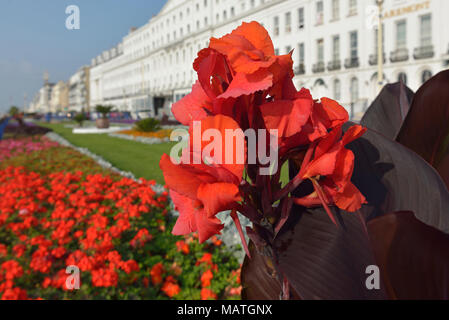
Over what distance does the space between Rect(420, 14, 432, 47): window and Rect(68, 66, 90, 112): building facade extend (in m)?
71.8

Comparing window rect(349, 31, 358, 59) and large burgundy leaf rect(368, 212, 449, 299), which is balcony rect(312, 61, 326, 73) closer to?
window rect(349, 31, 358, 59)

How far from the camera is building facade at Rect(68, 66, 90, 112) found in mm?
89250

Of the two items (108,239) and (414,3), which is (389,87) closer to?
(108,239)

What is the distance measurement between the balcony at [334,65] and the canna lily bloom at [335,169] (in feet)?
97.2

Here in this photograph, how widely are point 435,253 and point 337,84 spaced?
30.5m

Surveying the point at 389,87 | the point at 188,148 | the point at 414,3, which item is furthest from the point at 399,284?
the point at 414,3

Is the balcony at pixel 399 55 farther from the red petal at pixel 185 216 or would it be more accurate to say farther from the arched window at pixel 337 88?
the red petal at pixel 185 216

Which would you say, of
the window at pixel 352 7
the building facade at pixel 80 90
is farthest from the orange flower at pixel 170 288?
the building facade at pixel 80 90

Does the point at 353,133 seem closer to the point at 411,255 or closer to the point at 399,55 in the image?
the point at 411,255

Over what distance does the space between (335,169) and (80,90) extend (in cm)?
10804

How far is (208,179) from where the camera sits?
40cm

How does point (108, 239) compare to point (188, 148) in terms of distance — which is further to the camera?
point (108, 239)

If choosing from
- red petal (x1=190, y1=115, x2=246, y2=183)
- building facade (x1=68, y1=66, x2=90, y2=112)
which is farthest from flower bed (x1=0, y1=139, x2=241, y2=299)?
building facade (x1=68, y1=66, x2=90, y2=112)

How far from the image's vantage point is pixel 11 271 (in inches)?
101
